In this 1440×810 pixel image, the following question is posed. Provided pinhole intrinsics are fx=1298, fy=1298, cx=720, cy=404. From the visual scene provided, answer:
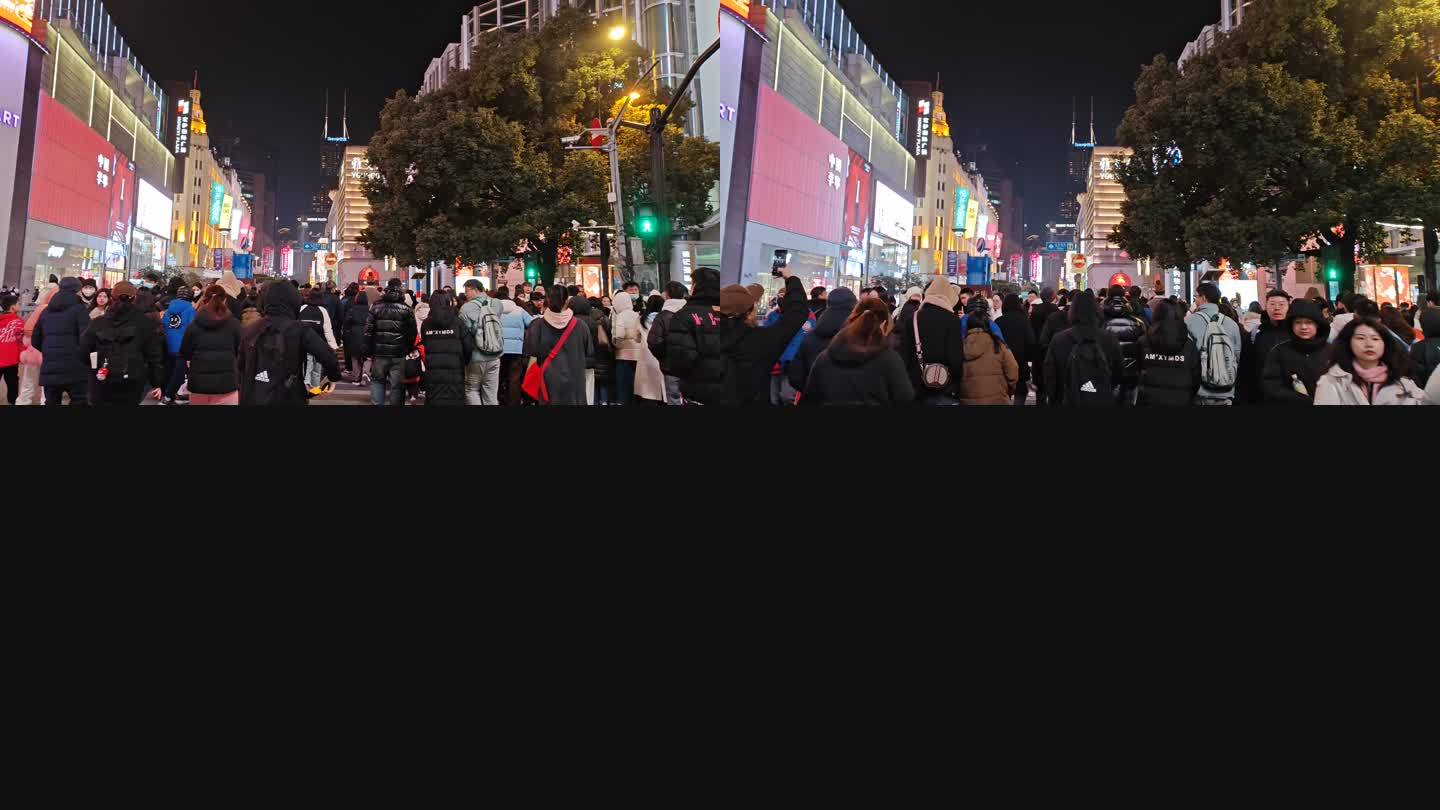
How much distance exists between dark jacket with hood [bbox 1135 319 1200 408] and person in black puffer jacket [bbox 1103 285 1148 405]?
3.18 ft

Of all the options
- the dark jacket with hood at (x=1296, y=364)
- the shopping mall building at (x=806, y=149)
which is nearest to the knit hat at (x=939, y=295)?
the dark jacket with hood at (x=1296, y=364)

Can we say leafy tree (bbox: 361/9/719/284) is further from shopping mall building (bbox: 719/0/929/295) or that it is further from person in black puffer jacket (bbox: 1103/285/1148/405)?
person in black puffer jacket (bbox: 1103/285/1148/405)

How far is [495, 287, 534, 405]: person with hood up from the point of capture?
15.2 metres

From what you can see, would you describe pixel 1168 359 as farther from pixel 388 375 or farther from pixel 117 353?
pixel 117 353

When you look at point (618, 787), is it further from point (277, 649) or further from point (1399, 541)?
point (1399, 541)

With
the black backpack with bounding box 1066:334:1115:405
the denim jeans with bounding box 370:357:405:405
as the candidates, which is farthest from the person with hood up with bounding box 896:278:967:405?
the denim jeans with bounding box 370:357:405:405

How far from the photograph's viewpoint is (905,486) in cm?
322

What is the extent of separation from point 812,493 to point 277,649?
1342 millimetres

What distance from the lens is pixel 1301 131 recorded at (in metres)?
34.2

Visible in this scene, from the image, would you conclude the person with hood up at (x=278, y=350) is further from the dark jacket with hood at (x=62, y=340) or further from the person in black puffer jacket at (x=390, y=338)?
the person in black puffer jacket at (x=390, y=338)

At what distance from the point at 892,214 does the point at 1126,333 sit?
316 ft

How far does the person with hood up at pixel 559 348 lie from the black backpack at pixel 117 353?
12.4 ft

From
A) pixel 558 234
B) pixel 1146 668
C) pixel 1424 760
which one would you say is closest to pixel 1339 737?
pixel 1424 760

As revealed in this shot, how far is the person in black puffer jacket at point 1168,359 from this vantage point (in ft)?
34.3
